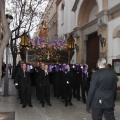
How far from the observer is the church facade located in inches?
615

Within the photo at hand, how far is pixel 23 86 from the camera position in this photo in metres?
11.0

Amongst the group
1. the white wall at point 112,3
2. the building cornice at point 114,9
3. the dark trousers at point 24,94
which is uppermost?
the white wall at point 112,3

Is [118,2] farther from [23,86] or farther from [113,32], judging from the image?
[23,86]

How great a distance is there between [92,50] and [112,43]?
15.5ft

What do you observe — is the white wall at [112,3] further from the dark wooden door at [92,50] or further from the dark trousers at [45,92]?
the dark trousers at [45,92]

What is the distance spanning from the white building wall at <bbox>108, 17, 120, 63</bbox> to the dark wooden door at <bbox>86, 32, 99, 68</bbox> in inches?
124

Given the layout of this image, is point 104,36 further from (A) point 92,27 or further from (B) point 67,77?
(B) point 67,77

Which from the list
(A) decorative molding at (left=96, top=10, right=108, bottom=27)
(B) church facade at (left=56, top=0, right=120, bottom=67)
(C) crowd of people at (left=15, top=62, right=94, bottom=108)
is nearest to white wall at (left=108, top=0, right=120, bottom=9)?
(B) church facade at (left=56, top=0, right=120, bottom=67)

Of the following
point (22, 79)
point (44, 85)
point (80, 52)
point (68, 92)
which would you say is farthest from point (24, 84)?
point (80, 52)

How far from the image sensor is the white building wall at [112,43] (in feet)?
50.4

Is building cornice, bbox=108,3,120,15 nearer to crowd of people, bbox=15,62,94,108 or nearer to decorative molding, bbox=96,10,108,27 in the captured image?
decorative molding, bbox=96,10,108,27

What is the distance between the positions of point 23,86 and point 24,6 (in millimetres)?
14148

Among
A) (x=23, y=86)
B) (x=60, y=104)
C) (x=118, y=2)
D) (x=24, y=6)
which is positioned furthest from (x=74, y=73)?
(x=24, y=6)

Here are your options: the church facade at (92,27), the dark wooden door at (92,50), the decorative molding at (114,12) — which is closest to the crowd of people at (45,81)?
the church facade at (92,27)
